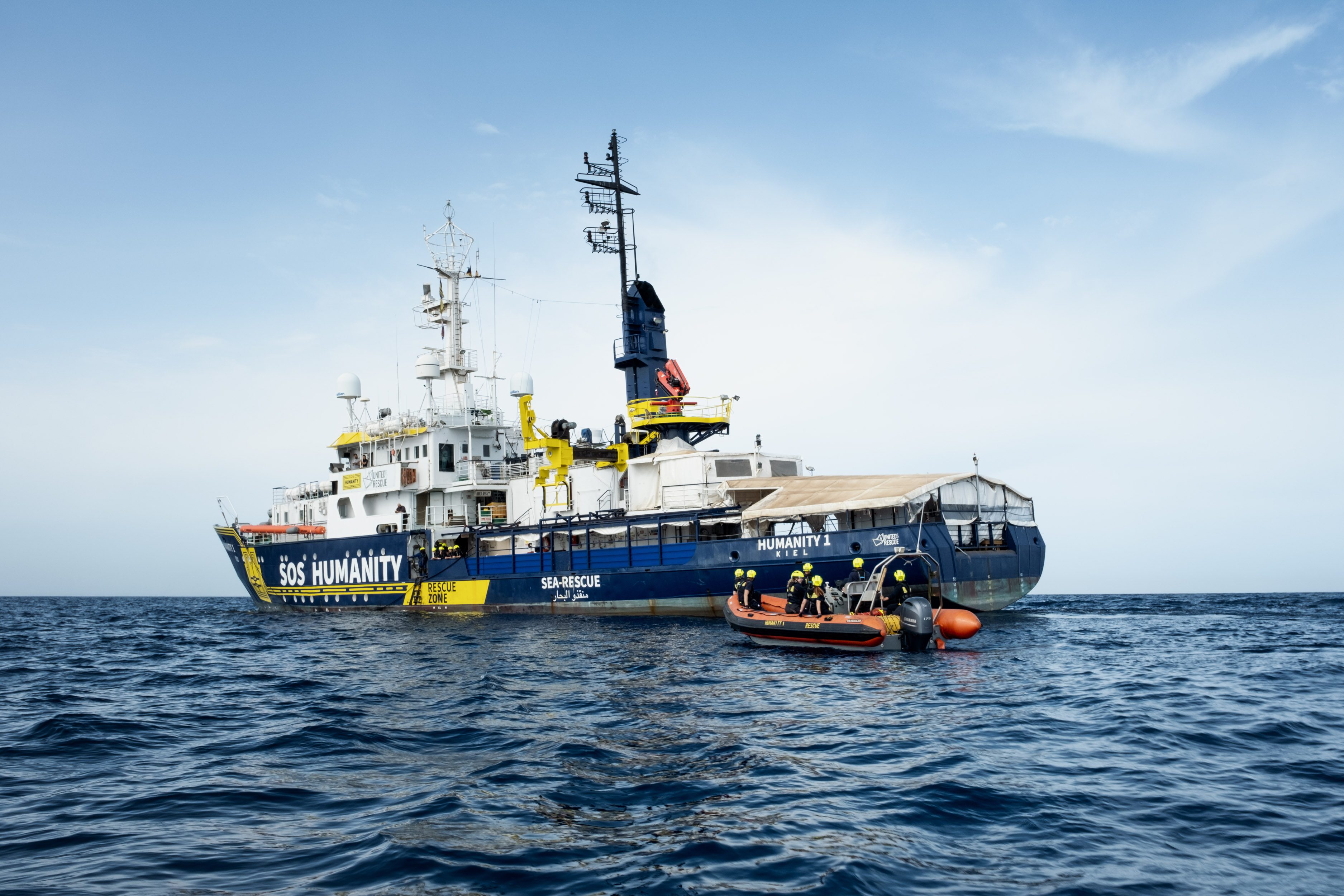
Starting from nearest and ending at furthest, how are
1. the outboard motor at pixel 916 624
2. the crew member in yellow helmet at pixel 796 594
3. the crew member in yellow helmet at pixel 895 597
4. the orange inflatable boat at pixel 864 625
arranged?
the outboard motor at pixel 916 624
the orange inflatable boat at pixel 864 625
the crew member in yellow helmet at pixel 895 597
the crew member in yellow helmet at pixel 796 594

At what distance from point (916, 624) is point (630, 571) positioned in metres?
13.0

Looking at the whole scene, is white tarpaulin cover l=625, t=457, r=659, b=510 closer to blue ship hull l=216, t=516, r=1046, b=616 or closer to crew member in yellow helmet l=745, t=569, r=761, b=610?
blue ship hull l=216, t=516, r=1046, b=616

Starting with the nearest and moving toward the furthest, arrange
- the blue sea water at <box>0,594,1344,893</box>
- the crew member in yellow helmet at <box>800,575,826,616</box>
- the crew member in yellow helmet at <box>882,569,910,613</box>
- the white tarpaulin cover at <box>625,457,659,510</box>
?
the blue sea water at <box>0,594,1344,893</box> < the crew member in yellow helmet at <box>882,569,910,613</box> < the crew member in yellow helmet at <box>800,575,826,616</box> < the white tarpaulin cover at <box>625,457,659,510</box>

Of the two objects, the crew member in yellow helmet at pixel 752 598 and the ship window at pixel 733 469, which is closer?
the crew member in yellow helmet at pixel 752 598

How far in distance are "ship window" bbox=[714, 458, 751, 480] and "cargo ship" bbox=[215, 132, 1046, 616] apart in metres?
0.06

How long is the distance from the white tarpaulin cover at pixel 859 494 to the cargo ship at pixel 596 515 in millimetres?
85

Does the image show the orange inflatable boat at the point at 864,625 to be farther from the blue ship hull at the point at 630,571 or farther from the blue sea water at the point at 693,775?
the blue ship hull at the point at 630,571

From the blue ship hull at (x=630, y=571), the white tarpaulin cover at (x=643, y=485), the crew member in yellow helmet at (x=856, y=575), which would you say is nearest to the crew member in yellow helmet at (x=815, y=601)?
the crew member in yellow helmet at (x=856, y=575)

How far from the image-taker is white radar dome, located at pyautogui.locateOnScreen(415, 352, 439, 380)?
132ft

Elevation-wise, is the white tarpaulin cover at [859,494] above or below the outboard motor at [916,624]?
above

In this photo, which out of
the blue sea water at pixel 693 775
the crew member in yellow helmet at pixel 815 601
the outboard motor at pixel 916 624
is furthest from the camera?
the crew member in yellow helmet at pixel 815 601

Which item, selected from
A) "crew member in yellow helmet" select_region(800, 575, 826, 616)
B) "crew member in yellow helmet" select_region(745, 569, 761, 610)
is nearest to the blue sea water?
"crew member in yellow helmet" select_region(800, 575, 826, 616)

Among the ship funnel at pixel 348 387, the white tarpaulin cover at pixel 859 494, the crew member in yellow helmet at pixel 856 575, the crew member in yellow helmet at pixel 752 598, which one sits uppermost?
the ship funnel at pixel 348 387

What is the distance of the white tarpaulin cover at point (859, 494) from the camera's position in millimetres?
24391
